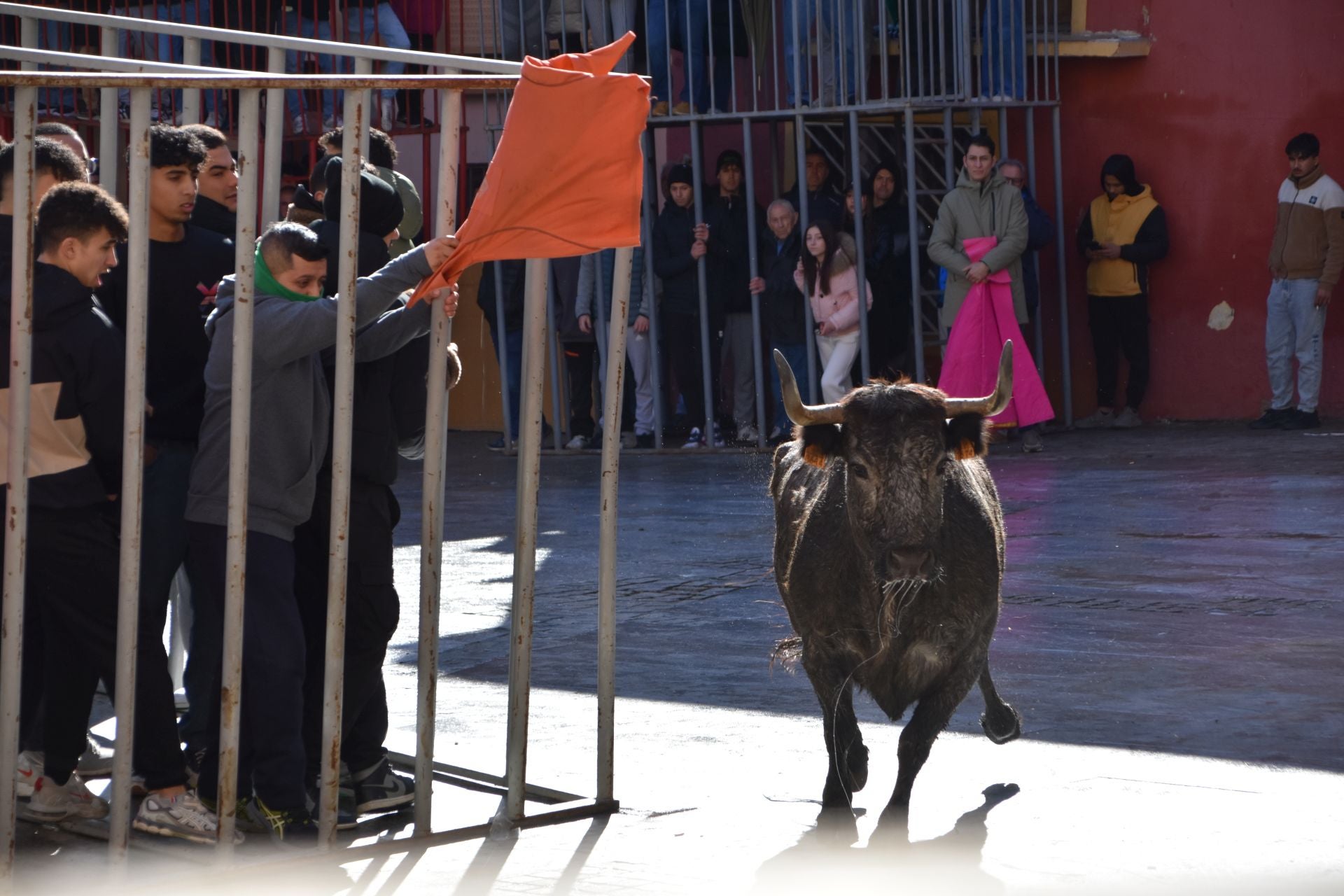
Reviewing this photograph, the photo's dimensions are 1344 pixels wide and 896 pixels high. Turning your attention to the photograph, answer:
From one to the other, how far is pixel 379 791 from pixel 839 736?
1453mm

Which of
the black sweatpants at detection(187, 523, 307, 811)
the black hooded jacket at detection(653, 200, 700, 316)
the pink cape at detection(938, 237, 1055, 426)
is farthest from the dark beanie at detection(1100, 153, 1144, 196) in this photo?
the black sweatpants at detection(187, 523, 307, 811)

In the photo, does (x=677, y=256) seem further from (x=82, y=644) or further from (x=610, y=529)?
(x=82, y=644)

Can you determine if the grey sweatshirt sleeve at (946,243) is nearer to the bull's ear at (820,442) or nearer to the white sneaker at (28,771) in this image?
the bull's ear at (820,442)

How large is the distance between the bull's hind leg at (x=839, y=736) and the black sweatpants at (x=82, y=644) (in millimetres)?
1965

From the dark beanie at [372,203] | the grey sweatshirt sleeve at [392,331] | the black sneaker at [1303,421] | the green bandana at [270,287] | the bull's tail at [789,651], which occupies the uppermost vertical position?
the dark beanie at [372,203]

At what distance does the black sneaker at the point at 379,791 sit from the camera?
19.1 ft

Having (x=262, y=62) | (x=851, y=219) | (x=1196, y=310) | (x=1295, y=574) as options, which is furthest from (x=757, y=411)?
(x=1295, y=574)

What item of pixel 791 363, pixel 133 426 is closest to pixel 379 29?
pixel 791 363

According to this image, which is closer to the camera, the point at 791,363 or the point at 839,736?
the point at 839,736

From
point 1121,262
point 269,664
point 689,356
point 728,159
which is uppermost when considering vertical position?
point 728,159

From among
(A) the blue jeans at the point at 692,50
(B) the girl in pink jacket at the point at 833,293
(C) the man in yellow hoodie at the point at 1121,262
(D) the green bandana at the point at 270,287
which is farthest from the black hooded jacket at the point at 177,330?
(C) the man in yellow hoodie at the point at 1121,262

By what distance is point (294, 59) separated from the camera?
1456 cm

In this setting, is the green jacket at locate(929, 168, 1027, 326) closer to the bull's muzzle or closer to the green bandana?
the bull's muzzle

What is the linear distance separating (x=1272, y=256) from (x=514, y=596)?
11.3 metres
